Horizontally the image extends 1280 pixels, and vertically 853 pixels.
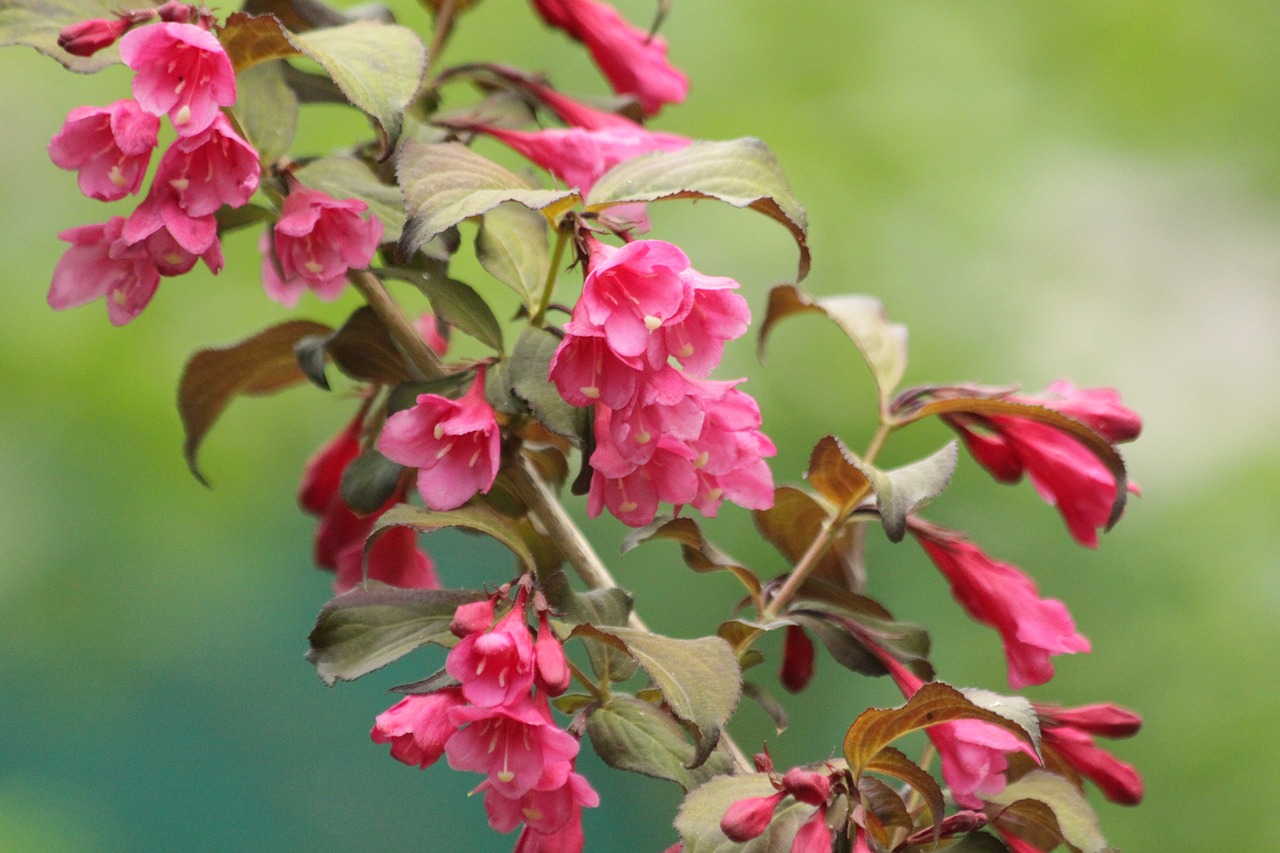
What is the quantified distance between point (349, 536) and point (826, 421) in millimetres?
1020

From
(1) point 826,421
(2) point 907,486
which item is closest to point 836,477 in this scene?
(2) point 907,486

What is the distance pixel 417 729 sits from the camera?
0.43 metres

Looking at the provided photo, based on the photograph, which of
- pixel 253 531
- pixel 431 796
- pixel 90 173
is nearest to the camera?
pixel 90 173

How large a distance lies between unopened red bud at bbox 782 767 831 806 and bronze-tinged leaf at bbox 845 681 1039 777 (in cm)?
4

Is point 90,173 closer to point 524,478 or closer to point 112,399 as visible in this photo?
point 524,478

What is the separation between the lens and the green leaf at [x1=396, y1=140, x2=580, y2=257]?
0.43 metres

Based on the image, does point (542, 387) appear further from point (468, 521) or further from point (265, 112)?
point (265, 112)

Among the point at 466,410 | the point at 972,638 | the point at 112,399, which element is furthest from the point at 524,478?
the point at 112,399

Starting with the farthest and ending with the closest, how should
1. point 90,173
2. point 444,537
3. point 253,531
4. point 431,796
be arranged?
point 253,531
point 431,796
point 444,537
point 90,173

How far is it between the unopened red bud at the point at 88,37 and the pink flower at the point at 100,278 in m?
0.07

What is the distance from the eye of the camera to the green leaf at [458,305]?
52cm

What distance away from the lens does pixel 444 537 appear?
1432 mm

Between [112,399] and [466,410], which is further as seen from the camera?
[112,399]

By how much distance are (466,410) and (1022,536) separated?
3.77ft
